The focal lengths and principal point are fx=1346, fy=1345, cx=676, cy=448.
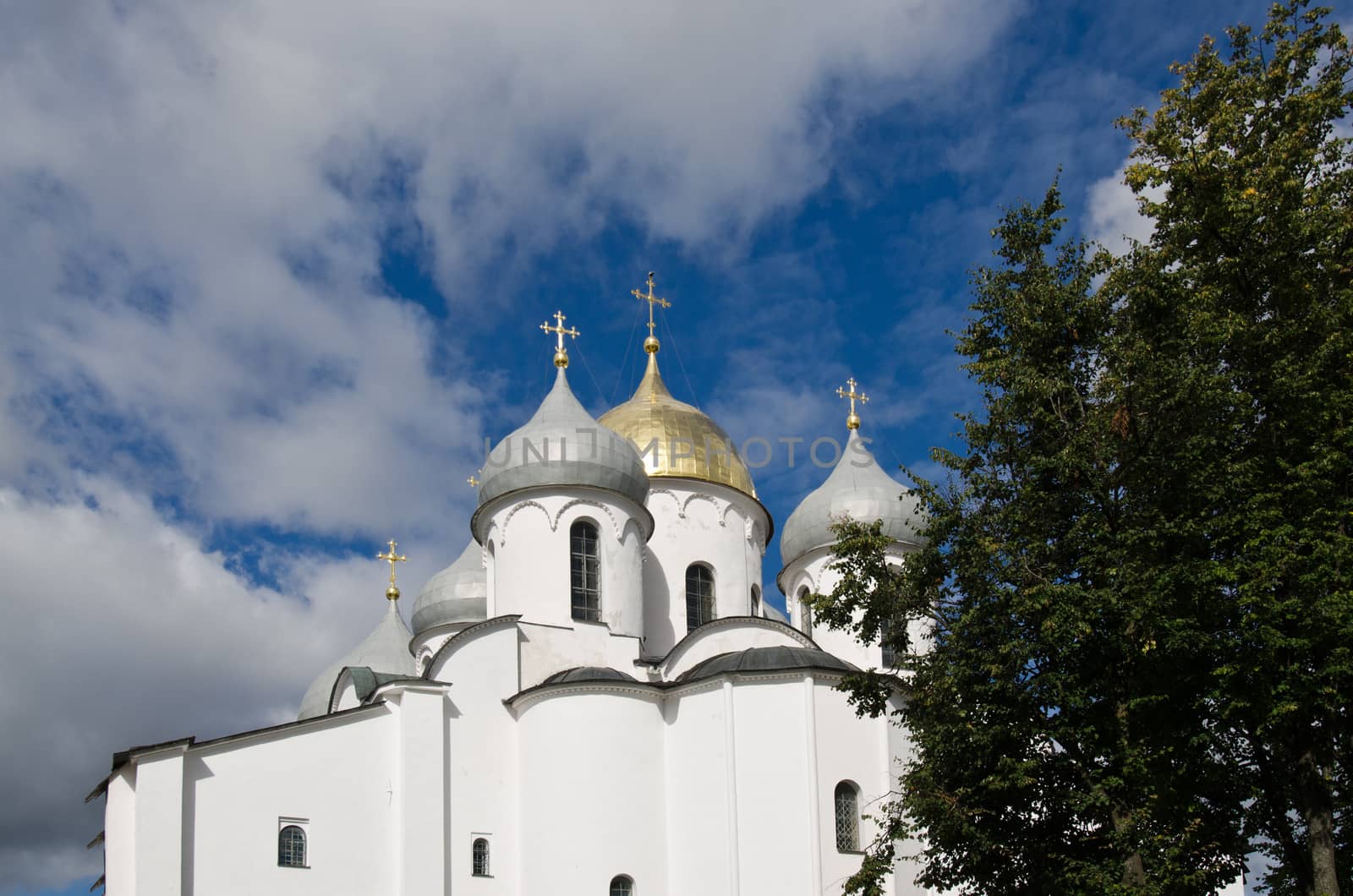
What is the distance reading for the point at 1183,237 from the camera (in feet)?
46.4

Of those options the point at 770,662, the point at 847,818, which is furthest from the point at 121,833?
the point at 847,818

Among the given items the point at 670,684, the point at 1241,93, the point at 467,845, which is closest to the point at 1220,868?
the point at 1241,93

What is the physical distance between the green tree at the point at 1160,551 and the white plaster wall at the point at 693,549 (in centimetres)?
1053

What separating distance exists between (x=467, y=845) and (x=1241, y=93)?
1383cm

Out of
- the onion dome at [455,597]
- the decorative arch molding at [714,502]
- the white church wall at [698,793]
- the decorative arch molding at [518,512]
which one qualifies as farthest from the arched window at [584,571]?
the onion dome at [455,597]

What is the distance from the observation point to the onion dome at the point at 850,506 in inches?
984

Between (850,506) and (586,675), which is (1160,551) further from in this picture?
(850,506)

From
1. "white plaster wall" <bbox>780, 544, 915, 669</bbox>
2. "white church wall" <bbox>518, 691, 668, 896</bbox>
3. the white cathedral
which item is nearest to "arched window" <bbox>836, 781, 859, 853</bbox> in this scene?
the white cathedral

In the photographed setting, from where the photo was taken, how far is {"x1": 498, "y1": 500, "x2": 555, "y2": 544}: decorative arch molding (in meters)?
22.0

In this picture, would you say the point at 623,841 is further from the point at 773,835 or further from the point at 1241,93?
the point at 1241,93

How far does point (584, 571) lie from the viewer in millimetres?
22031

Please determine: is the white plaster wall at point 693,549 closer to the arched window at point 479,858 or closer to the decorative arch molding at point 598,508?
the decorative arch molding at point 598,508

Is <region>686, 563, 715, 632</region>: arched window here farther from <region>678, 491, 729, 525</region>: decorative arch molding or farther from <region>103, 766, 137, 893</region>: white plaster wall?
<region>103, 766, 137, 893</region>: white plaster wall

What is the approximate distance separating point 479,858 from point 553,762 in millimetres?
1678
